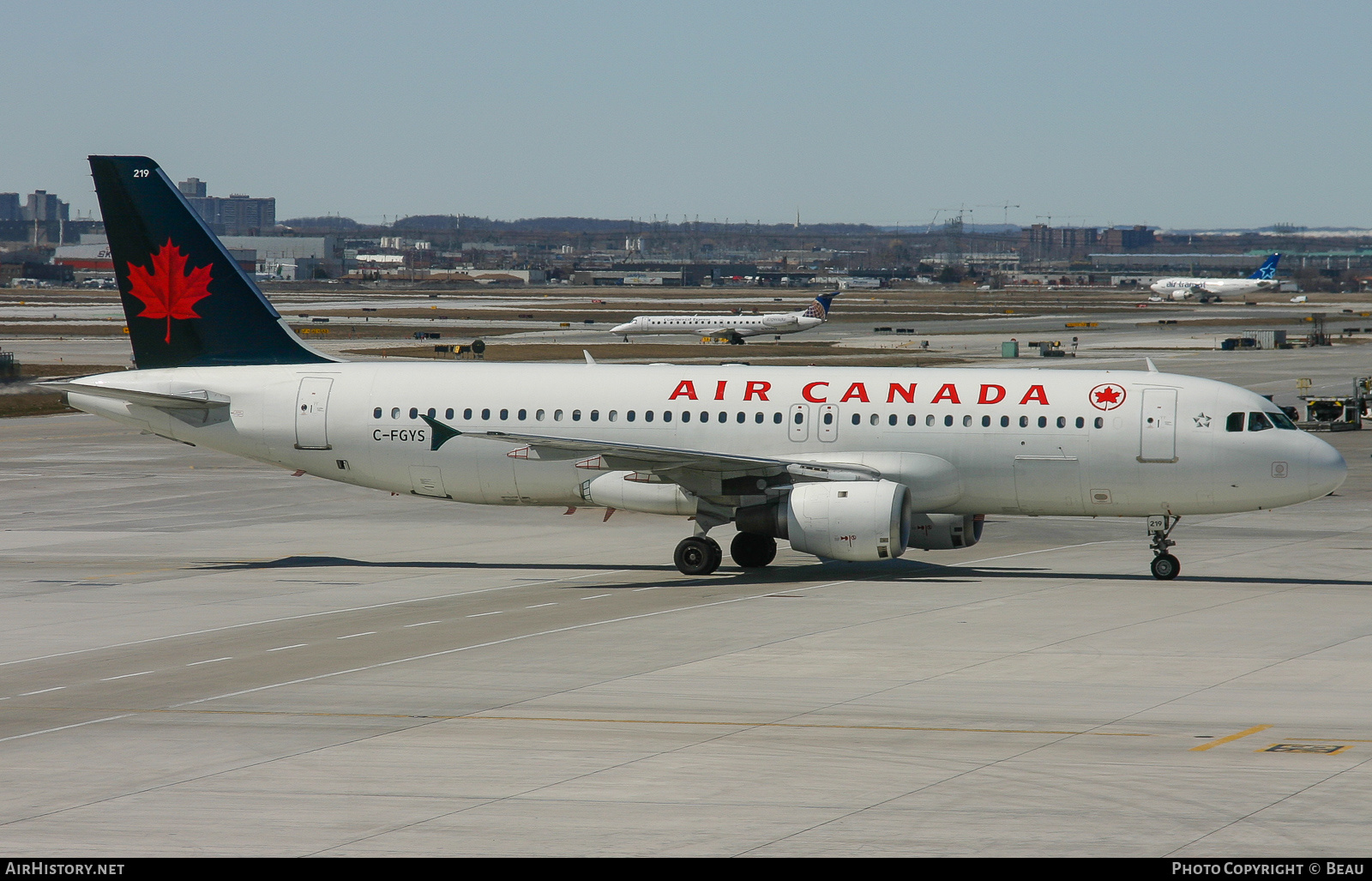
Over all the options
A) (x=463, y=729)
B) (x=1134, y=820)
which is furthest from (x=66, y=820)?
(x=1134, y=820)

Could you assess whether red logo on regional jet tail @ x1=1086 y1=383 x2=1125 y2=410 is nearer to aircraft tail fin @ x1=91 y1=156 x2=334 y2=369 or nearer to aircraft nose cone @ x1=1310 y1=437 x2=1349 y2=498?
aircraft nose cone @ x1=1310 y1=437 x2=1349 y2=498

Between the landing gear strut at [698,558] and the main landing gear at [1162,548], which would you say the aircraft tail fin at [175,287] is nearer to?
the landing gear strut at [698,558]

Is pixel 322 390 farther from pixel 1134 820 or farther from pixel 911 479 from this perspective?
pixel 1134 820

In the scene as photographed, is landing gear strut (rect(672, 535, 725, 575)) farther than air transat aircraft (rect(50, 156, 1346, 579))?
Yes

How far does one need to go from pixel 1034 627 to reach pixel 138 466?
3890 centimetres

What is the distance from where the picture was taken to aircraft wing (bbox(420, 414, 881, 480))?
33125 mm

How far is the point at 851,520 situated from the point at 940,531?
348 cm

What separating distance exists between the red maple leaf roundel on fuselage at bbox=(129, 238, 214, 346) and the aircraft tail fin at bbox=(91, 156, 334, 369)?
0.07 ft

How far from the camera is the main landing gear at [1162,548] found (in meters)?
33.6

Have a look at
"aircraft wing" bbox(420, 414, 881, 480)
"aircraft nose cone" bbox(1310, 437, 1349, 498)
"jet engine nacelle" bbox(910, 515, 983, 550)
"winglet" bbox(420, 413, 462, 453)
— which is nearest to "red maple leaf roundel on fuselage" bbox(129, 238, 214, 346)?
"winglet" bbox(420, 413, 462, 453)

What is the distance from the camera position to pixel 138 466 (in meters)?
56.0

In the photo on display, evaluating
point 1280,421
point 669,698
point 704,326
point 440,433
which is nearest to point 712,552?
point 440,433

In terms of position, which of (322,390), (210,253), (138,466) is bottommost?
(138,466)

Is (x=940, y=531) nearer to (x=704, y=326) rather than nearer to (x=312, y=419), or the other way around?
(x=312, y=419)
